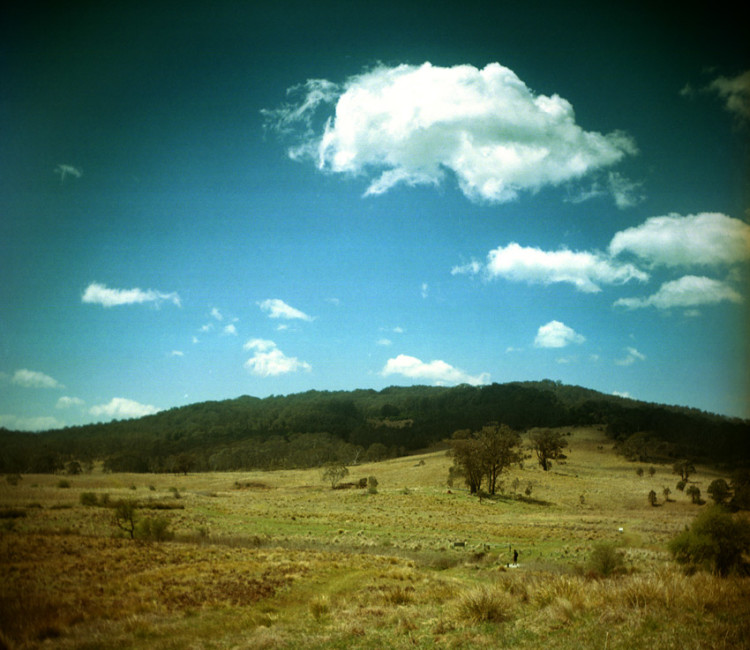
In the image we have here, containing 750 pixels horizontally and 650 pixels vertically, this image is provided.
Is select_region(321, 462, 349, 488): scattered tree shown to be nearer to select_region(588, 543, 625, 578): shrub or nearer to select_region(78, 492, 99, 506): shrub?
select_region(78, 492, 99, 506): shrub

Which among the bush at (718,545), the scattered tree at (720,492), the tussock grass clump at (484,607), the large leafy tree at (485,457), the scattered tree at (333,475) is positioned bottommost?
the scattered tree at (333,475)

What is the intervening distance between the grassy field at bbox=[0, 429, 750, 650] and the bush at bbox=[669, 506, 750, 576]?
1.40 metres

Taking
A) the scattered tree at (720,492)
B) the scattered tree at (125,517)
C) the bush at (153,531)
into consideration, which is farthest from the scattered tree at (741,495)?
the scattered tree at (125,517)

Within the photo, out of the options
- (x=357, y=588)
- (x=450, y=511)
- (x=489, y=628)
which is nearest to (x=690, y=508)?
(x=450, y=511)

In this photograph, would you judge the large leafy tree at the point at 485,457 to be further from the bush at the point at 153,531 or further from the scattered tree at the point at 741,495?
the bush at the point at 153,531

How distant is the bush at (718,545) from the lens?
64.9 ft

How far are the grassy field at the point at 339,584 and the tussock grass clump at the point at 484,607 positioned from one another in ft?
0.15

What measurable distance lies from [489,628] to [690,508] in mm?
59014

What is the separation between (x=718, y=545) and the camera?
20016mm

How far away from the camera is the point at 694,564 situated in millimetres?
20078

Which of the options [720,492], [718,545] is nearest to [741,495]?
[720,492]

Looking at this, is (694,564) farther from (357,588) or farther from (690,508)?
(690,508)

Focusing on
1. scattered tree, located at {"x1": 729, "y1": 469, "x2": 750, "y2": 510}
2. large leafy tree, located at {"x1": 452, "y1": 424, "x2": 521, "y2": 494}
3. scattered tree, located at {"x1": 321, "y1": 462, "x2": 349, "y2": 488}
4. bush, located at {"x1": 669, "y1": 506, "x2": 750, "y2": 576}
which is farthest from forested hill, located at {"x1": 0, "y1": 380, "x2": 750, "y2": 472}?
bush, located at {"x1": 669, "y1": 506, "x2": 750, "y2": 576}

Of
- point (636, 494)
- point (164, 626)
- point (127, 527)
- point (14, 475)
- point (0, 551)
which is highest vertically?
point (14, 475)
